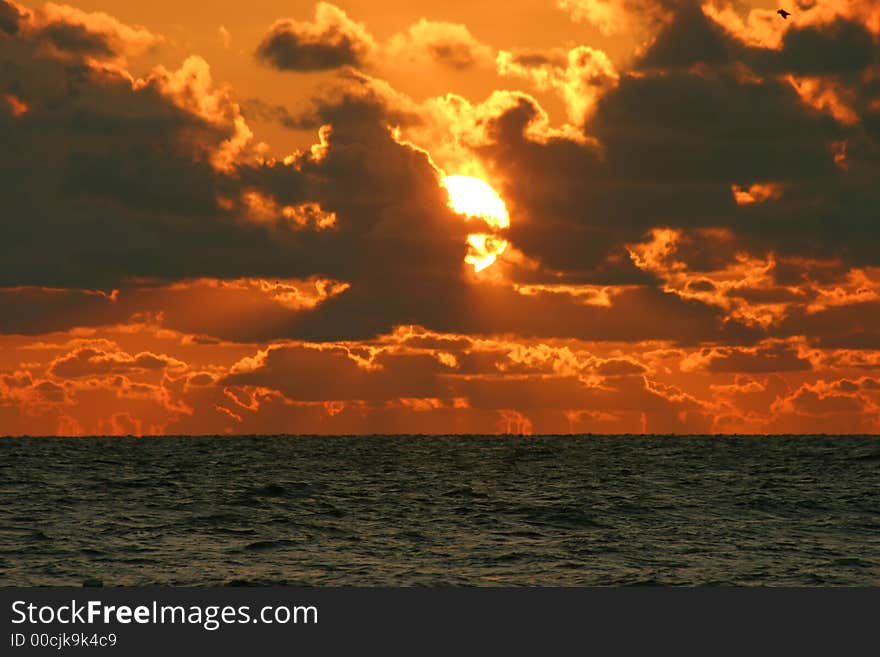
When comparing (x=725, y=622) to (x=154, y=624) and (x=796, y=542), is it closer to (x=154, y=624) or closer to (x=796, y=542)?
(x=154, y=624)

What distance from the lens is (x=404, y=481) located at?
112 meters

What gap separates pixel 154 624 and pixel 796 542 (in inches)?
1458

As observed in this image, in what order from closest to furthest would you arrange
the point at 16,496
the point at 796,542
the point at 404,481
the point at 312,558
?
1. the point at 312,558
2. the point at 796,542
3. the point at 16,496
4. the point at 404,481

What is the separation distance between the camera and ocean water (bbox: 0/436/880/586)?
5178 cm

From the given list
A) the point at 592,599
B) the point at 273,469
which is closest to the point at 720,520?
the point at 592,599

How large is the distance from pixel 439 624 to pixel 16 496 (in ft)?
197

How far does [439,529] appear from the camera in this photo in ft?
220

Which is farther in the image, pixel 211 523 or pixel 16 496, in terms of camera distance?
pixel 16 496

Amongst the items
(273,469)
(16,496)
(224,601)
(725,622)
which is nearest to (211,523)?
(16,496)

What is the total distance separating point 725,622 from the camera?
1452 inches

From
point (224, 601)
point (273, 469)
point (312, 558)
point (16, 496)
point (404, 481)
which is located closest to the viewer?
point (224, 601)

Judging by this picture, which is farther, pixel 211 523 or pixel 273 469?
pixel 273 469

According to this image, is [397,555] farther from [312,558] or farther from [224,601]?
[224,601]

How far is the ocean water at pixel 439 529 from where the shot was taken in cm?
5178
